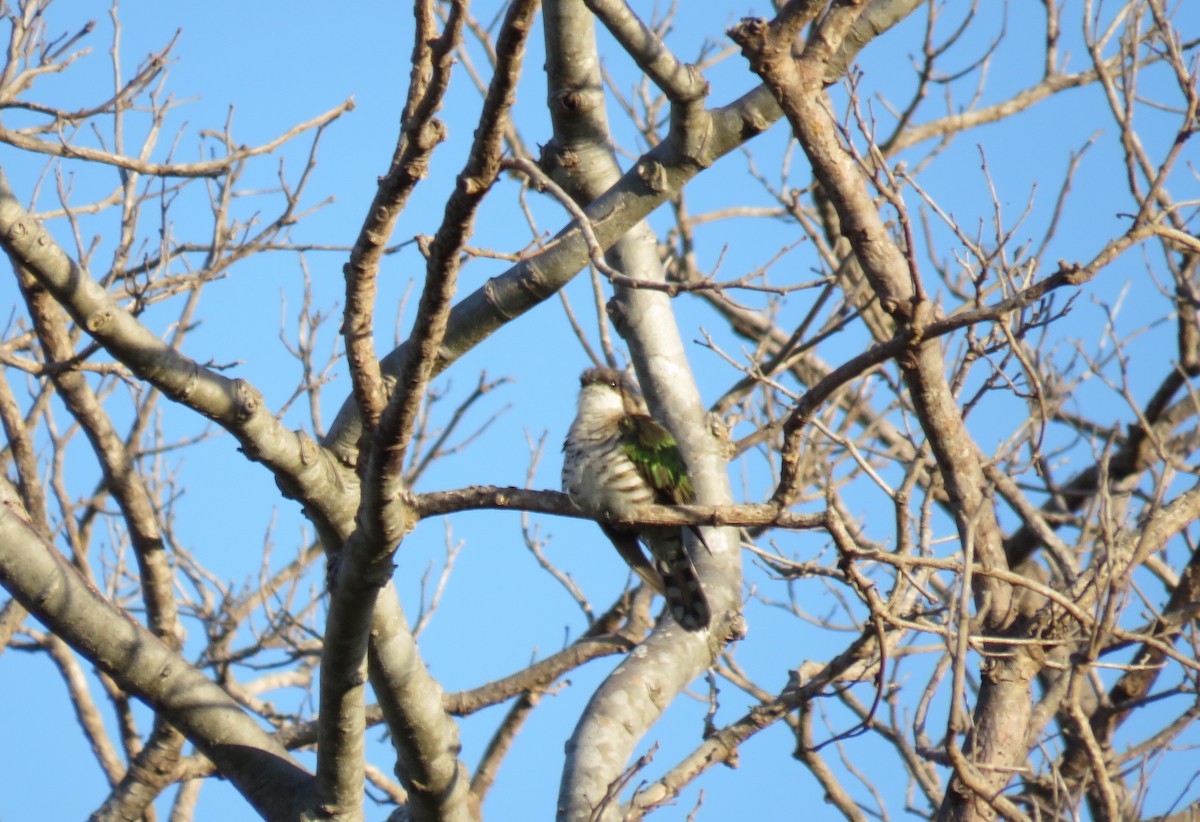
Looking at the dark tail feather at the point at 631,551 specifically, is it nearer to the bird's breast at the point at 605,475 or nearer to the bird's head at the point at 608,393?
the bird's breast at the point at 605,475

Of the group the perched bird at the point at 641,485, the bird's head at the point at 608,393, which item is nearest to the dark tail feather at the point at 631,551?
the perched bird at the point at 641,485

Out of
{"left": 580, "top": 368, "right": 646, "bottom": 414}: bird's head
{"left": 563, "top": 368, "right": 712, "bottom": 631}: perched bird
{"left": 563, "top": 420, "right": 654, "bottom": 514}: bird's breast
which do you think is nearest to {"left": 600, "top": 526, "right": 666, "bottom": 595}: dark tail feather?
{"left": 563, "top": 368, "right": 712, "bottom": 631}: perched bird

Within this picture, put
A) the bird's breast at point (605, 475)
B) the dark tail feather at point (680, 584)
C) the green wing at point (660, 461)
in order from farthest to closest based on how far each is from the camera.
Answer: the green wing at point (660, 461), the bird's breast at point (605, 475), the dark tail feather at point (680, 584)

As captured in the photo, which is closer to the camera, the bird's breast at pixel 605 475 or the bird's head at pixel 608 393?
the bird's breast at pixel 605 475

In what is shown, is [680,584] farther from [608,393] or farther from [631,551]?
[608,393]

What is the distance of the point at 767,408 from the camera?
770 cm

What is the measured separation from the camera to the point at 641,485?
5.66 m

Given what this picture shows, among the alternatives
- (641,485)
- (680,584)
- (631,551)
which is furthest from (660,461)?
(680,584)

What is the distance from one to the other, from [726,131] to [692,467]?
1.85 m

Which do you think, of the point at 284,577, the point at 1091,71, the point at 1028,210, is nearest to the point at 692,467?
the point at 1028,210

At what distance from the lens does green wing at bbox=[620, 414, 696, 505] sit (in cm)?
570

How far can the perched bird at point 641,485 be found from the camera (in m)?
5.38

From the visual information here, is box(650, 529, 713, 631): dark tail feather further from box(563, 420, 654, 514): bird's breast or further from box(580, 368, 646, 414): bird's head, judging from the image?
box(580, 368, 646, 414): bird's head

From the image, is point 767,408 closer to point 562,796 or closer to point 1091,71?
point 562,796
